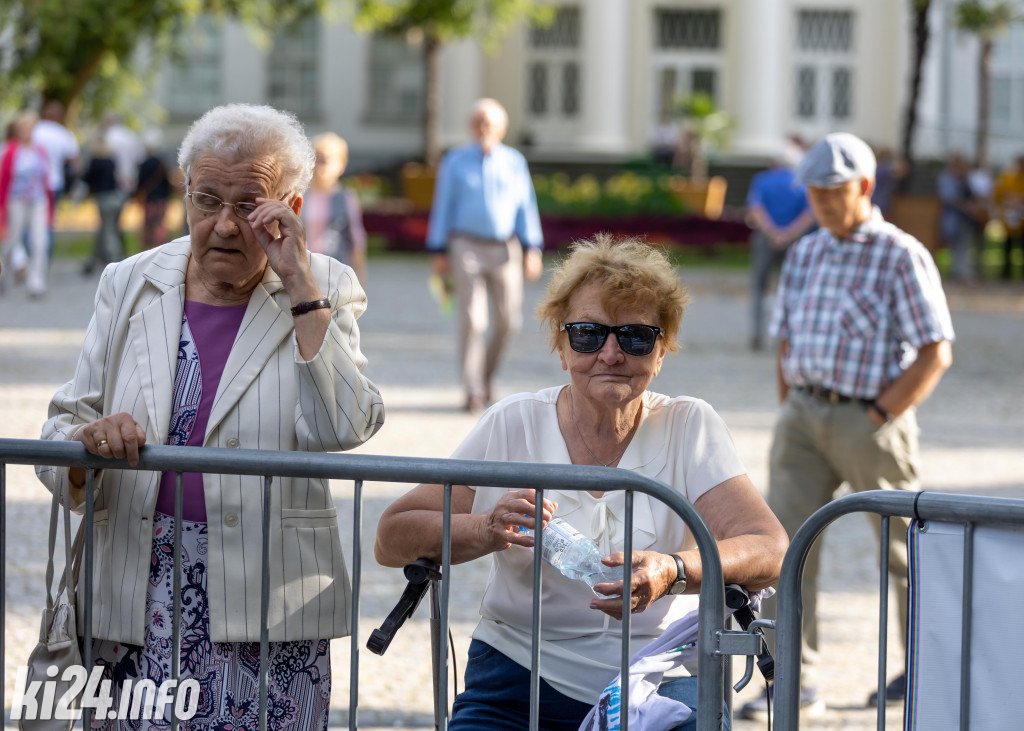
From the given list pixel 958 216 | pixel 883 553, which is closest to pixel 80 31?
pixel 958 216

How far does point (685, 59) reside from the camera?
39906 millimetres

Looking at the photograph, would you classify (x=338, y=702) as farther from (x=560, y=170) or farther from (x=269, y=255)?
(x=560, y=170)

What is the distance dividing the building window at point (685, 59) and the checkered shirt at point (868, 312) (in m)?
35.8

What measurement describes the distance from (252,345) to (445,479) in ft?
1.71

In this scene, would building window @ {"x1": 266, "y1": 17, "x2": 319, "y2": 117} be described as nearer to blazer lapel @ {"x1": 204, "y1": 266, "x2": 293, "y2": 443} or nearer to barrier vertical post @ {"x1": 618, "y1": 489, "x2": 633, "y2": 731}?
blazer lapel @ {"x1": 204, "y1": 266, "x2": 293, "y2": 443}

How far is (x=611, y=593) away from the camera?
2.83 metres

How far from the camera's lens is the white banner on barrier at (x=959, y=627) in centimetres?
257

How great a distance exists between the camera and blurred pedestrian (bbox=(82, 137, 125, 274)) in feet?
60.9

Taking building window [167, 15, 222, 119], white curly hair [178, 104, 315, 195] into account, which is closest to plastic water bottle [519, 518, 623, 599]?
white curly hair [178, 104, 315, 195]

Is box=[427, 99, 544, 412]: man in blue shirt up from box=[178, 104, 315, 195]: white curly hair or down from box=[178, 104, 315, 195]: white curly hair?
down

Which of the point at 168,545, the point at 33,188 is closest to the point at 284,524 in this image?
the point at 168,545

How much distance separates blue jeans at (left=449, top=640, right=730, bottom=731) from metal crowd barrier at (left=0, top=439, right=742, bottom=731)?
0.21 m

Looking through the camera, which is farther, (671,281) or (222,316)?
(671,281)

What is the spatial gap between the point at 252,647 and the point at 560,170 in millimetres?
33141
